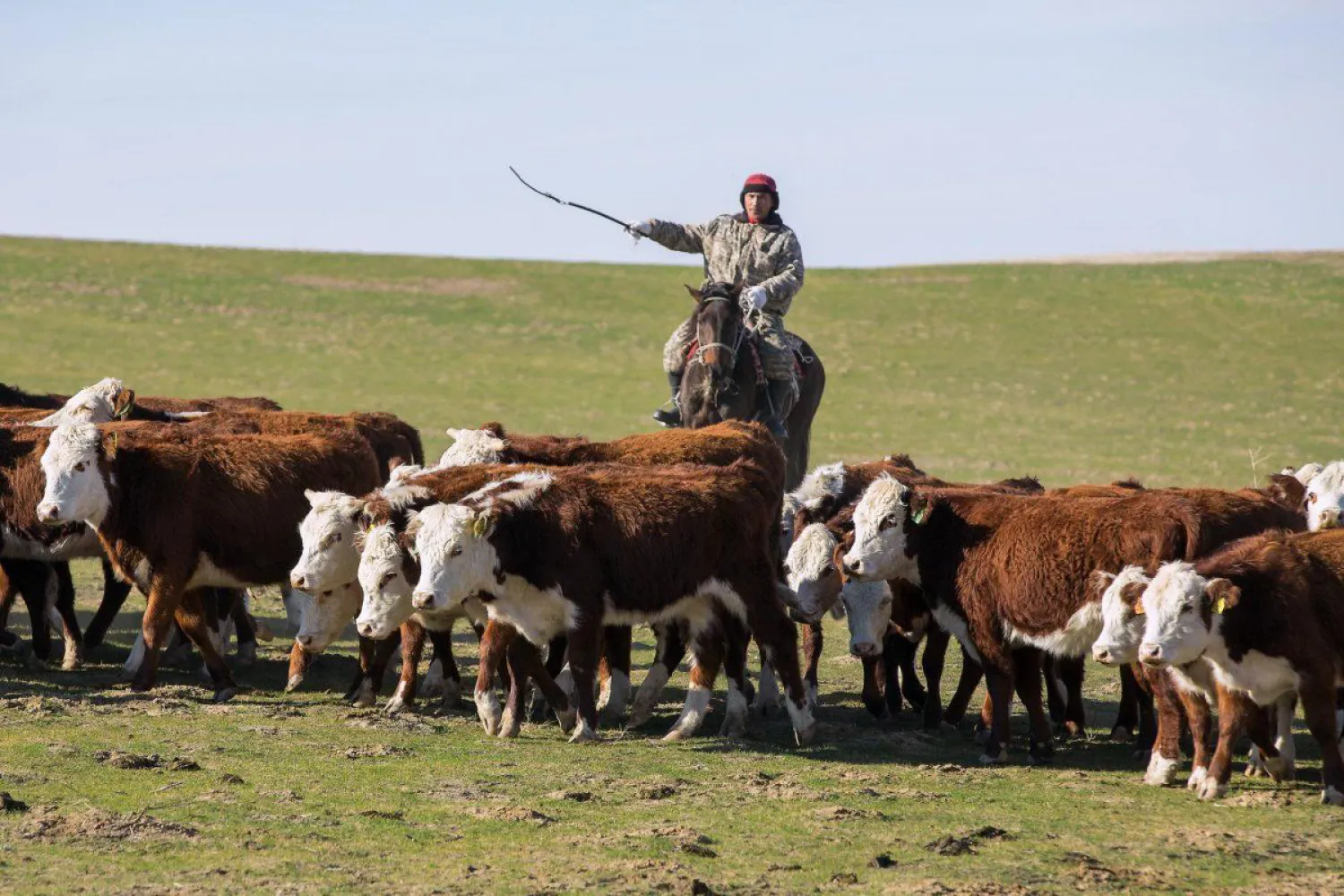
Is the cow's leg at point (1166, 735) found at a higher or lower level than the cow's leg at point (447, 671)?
higher

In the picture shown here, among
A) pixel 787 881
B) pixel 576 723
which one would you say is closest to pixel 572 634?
pixel 576 723

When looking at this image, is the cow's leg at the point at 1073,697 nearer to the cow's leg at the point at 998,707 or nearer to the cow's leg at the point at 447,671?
the cow's leg at the point at 998,707

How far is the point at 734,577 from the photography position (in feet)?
33.4

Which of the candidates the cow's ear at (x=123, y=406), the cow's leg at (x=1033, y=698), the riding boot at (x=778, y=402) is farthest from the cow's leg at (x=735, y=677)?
the cow's ear at (x=123, y=406)

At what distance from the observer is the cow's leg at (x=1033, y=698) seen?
9664 millimetres

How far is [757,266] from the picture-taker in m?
Result: 15.4

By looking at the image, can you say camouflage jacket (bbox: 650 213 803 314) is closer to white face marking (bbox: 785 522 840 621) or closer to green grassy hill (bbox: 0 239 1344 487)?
white face marking (bbox: 785 522 840 621)

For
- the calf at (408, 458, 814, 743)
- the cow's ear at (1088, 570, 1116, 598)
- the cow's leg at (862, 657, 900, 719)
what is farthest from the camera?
the cow's leg at (862, 657, 900, 719)

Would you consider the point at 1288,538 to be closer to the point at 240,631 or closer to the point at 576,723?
the point at 576,723

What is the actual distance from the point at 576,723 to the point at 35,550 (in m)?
4.20

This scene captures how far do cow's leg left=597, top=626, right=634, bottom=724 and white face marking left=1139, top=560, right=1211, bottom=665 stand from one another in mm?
3459

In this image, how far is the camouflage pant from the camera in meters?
15.1

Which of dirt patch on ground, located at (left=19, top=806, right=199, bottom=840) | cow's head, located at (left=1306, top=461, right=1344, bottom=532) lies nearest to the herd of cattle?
cow's head, located at (left=1306, top=461, right=1344, bottom=532)

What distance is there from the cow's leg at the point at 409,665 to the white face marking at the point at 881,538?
2.60m
